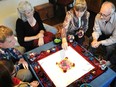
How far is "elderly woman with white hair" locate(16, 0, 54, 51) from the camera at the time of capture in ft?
6.06

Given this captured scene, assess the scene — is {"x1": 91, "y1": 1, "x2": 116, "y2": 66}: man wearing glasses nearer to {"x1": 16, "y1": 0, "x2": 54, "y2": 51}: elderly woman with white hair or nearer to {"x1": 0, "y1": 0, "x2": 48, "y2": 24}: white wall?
{"x1": 16, "y1": 0, "x2": 54, "y2": 51}: elderly woman with white hair

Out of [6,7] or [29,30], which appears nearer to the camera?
[29,30]

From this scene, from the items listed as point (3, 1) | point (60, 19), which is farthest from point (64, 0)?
point (3, 1)

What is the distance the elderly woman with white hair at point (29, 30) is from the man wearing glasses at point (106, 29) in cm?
60

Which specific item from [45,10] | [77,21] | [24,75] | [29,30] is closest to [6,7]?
[45,10]

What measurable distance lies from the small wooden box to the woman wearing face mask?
1.30 m

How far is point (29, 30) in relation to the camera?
1973mm

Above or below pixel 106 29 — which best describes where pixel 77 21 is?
above

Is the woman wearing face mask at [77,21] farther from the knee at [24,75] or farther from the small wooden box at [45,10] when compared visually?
the small wooden box at [45,10]

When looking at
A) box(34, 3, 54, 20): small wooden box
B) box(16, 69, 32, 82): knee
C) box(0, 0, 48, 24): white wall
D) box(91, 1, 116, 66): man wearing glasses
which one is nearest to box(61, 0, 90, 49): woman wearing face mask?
box(91, 1, 116, 66): man wearing glasses

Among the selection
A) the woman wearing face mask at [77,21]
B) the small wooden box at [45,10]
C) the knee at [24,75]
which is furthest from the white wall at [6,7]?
the knee at [24,75]

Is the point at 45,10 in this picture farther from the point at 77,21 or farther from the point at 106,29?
the point at 106,29

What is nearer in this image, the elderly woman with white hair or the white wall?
the elderly woman with white hair

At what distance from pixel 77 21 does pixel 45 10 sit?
141 centimetres
